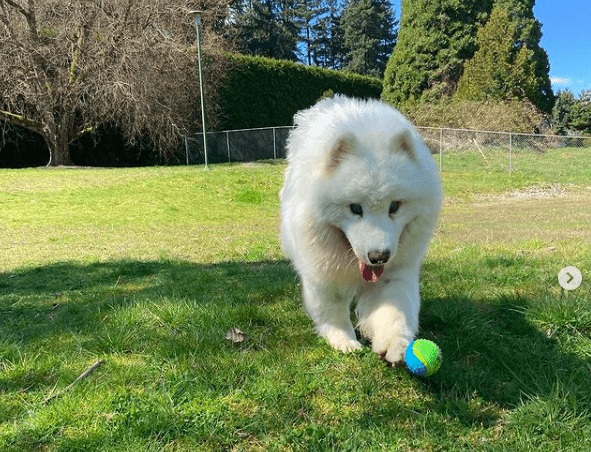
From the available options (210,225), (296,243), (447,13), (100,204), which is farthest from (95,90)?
(447,13)

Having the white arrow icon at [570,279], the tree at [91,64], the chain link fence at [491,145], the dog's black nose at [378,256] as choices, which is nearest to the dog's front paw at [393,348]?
the dog's black nose at [378,256]

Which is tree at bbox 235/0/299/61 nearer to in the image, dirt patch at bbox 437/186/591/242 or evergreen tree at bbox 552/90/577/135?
evergreen tree at bbox 552/90/577/135

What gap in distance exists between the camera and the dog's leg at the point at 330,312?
329 cm

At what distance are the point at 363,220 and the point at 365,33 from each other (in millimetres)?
58027

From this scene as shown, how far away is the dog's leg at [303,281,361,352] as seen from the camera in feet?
10.8

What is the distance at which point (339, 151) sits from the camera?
298cm

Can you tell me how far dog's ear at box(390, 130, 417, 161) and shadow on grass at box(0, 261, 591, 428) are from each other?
1.28m

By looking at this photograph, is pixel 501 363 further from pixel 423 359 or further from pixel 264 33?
pixel 264 33

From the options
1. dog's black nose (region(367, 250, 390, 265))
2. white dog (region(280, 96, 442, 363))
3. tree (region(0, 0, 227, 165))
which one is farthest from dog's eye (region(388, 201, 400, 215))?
tree (region(0, 0, 227, 165))

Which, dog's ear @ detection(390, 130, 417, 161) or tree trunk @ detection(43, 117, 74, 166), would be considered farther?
tree trunk @ detection(43, 117, 74, 166)

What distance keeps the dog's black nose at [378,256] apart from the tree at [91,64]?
1801cm

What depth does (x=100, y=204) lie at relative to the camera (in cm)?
1466

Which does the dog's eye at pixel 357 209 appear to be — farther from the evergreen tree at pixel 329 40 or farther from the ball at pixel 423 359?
the evergreen tree at pixel 329 40

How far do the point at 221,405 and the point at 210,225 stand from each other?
32.4 ft
